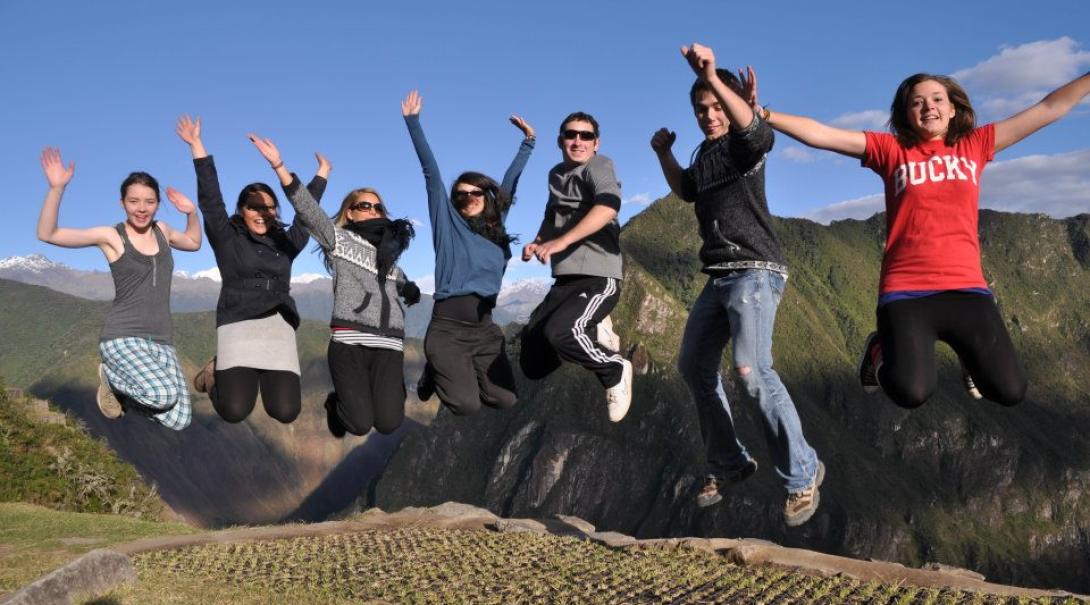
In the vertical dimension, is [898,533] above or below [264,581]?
below

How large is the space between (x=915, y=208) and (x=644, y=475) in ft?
638

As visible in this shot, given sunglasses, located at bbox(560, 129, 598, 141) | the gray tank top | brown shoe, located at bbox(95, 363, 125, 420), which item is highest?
sunglasses, located at bbox(560, 129, 598, 141)

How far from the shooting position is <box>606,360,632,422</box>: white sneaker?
9.27 metres

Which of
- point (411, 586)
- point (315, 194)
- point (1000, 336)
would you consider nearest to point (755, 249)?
point (1000, 336)

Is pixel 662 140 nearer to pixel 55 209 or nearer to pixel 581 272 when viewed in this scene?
pixel 581 272

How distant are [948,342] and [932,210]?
1.14 metres

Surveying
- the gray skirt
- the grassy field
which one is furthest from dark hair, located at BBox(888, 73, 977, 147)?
the grassy field

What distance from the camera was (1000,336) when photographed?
7.32 meters

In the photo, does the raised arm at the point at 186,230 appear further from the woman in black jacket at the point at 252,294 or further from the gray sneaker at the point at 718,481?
the gray sneaker at the point at 718,481

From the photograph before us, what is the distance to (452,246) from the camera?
32.0ft

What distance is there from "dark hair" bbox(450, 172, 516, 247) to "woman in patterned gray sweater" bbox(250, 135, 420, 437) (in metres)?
0.99

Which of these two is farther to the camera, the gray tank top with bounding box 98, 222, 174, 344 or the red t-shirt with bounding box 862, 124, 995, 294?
the gray tank top with bounding box 98, 222, 174, 344

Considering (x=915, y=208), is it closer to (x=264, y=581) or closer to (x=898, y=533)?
(x=264, y=581)

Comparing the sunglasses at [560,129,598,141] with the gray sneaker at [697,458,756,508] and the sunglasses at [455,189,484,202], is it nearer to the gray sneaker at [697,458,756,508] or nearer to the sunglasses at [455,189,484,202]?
the sunglasses at [455,189,484,202]
